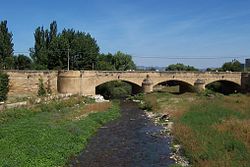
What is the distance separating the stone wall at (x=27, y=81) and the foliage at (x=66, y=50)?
41.6ft

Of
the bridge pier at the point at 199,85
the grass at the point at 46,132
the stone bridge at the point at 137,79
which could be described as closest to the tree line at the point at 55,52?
the stone bridge at the point at 137,79

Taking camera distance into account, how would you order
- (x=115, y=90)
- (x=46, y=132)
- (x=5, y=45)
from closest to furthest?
(x=46, y=132) → (x=5, y=45) → (x=115, y=90)

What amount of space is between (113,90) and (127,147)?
135ft

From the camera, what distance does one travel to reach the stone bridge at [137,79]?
48.4 metres

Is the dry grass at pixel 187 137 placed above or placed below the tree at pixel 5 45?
below

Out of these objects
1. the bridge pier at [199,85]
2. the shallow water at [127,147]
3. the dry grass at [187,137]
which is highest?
the bridge pier at [199,85]

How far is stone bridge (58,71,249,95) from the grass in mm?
11080

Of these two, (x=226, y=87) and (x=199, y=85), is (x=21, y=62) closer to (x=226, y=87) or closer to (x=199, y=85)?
(x=199, y=85)

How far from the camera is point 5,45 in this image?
2463 inches

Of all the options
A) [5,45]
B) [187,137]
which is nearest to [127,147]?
[187,137]

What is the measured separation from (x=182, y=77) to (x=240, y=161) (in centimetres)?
4346

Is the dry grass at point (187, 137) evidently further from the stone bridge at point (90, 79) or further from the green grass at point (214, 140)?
the stone bridge at point (90, 79)

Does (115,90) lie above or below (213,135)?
below

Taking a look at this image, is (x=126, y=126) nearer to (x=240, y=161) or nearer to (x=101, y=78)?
(x=240, y=161)
